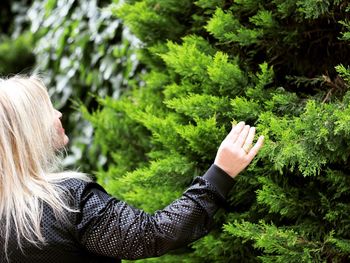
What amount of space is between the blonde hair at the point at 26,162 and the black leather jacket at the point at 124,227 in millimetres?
32

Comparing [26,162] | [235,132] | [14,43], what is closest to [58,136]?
[26,162]

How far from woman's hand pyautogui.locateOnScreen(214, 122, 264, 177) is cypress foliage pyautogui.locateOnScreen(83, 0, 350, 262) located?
116 millimetres

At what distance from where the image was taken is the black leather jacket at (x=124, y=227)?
1703 mm

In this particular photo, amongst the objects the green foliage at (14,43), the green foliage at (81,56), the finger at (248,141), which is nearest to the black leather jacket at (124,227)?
the finger at (248,141)

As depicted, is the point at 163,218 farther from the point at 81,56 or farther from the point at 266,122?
the point at 81,56

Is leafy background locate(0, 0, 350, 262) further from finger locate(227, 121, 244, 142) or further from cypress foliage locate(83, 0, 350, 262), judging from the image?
finger locate(227, 121, 244, 142)

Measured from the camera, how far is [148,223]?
1710mm

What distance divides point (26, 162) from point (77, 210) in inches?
9.3

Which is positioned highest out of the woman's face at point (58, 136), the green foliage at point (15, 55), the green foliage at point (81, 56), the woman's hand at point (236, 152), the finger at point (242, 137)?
the finger at point (242, 137)

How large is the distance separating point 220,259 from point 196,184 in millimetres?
615

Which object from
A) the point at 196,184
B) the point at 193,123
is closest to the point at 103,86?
the point at 193,123

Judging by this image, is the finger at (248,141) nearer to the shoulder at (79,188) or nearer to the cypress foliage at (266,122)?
the cypress foliage at (266,122)

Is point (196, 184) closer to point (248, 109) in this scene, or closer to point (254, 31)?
point (248, 109)

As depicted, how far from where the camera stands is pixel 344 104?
187 centimetres
